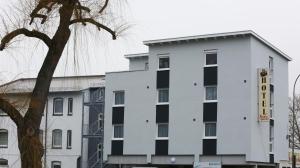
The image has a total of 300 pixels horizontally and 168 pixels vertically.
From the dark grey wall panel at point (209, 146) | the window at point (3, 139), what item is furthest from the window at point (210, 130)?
the window at point (3, 139)

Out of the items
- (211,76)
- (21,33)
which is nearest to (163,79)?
(211,76)

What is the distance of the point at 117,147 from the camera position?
54.1m

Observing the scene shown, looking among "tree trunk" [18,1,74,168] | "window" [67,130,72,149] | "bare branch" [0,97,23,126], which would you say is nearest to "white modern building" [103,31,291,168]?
"window" [67,130,72,149]

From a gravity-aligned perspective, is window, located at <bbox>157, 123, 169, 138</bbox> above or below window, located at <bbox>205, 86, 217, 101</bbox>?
below

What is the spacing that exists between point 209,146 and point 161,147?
170 inches

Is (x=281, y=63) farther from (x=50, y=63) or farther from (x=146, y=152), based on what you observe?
(x=50, y=63)

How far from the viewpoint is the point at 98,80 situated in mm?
61562

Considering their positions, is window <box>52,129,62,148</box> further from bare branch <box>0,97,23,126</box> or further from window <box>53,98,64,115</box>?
bare branch <box>0,97,23,126</box>

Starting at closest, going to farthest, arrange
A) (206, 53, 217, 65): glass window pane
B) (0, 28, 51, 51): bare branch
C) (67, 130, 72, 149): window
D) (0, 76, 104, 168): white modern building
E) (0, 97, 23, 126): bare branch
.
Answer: (0, 97, 23, 126): bare branch < (0, 28, 51, 51): bare branch < (206, 53, 217, 65): glass window pane < (0, 76, 104, 168): white modern building < (67, 130, 72, 149): window

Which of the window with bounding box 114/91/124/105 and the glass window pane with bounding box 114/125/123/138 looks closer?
the glass window pane with bounding box 114/125/123/138

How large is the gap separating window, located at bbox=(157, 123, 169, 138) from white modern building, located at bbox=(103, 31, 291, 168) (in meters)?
0.09

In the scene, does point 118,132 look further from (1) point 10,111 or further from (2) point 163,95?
(1) point 10,111

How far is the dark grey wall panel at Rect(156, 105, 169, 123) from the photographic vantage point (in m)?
51.8

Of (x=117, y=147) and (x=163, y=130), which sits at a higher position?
(x=163, y=130)
